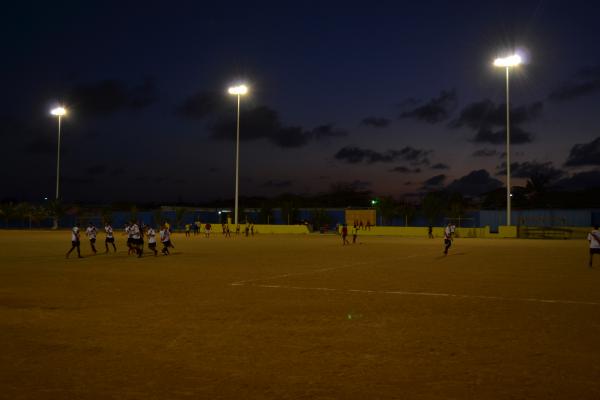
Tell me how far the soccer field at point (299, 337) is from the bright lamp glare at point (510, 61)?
30889mm

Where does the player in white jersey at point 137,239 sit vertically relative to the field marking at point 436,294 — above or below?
above

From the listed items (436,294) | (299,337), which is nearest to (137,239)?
(436,294)

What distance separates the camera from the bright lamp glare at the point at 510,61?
43125 millimetres

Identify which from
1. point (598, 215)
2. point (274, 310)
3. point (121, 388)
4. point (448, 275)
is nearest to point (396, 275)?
point (448, 275)

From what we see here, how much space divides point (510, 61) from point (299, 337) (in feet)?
133

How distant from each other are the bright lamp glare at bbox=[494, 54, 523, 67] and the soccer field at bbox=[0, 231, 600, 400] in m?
30.9

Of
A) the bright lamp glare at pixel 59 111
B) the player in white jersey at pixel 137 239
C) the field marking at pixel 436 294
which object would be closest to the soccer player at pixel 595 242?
the field marking at pixel 436 294

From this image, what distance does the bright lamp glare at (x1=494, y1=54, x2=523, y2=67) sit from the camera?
1698 inches

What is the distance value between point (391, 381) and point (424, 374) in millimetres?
492

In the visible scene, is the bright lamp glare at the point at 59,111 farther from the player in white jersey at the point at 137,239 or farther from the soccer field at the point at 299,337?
the soccer field at the point at 299,337

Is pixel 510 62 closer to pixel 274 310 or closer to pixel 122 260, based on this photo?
pixel 122 260

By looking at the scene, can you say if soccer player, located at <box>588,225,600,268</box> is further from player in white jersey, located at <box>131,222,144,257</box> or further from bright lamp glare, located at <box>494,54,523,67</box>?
bright lamp glare, located at <box>494,54,523,67</box>

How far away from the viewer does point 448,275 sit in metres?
17.2

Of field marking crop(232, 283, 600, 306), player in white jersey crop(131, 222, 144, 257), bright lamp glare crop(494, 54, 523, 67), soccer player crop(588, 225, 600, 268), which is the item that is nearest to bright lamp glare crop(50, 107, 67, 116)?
player in white jersey crop(131, 222, 144, 257)
